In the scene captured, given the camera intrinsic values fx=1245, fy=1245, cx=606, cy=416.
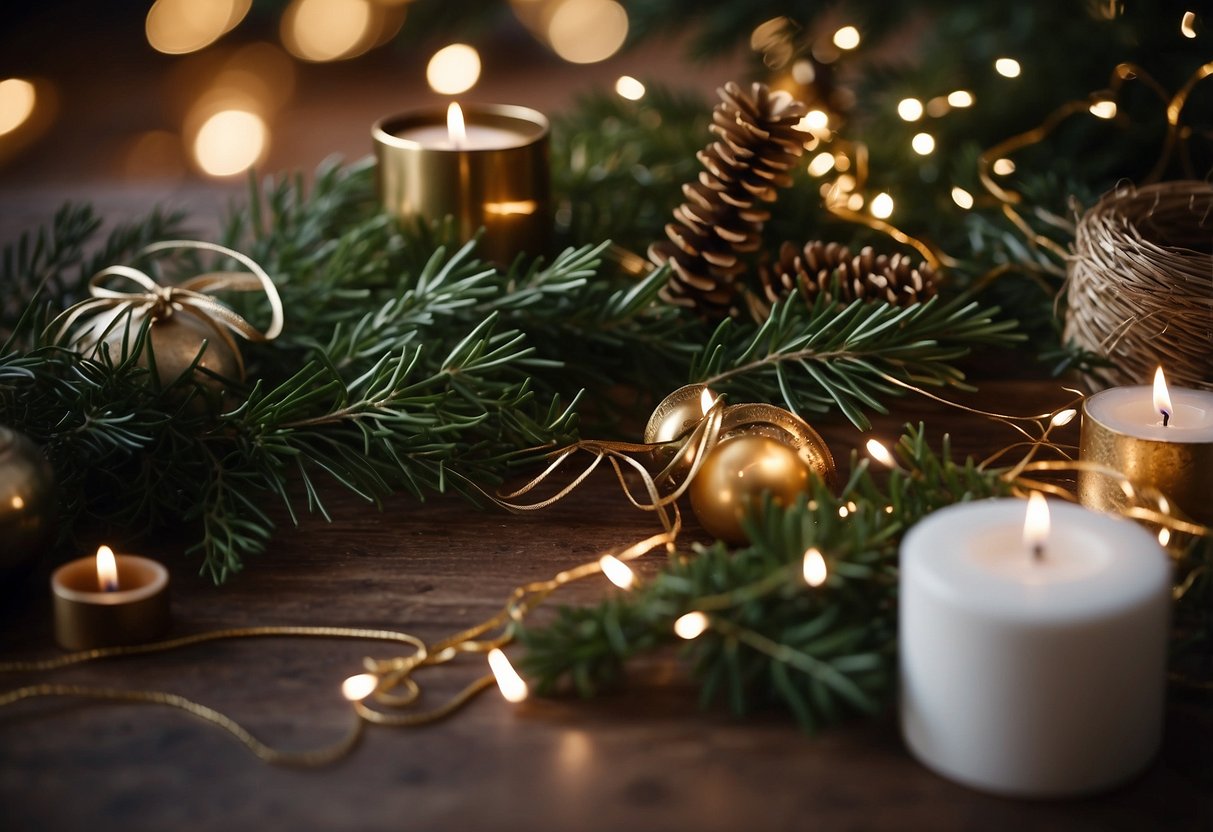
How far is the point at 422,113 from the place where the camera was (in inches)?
34.6

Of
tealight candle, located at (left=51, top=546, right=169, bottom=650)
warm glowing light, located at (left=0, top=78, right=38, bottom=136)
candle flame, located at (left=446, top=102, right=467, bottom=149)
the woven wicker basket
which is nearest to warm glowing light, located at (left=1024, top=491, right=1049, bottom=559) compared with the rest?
the woven wicker basket

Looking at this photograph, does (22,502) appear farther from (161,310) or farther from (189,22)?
(189,22)

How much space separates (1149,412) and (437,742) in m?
0.38

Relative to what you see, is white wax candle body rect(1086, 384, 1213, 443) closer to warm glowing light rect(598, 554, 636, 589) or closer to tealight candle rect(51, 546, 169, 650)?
warm glowing light rect(598, 554, 636, 589)

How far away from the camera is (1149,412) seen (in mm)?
608

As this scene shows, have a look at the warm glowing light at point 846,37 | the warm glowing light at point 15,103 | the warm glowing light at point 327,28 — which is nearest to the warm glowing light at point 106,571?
the warm glowing light at point 846,37

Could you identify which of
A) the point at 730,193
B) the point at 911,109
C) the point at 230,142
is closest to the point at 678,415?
the point at 730,193

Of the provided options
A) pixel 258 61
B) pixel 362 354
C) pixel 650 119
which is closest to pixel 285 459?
pixel 362 354

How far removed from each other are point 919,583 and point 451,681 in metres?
0.20

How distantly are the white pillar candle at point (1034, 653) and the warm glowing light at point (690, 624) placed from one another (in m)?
0.08

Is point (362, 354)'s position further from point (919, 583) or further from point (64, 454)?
point (919, 583)

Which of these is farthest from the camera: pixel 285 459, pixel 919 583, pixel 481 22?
pixel 481 22

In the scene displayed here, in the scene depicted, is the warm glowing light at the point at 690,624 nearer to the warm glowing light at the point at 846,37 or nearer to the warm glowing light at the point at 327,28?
the warm glowing light at the point at 846,37

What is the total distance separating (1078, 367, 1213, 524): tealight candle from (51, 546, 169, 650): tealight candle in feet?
1.43
